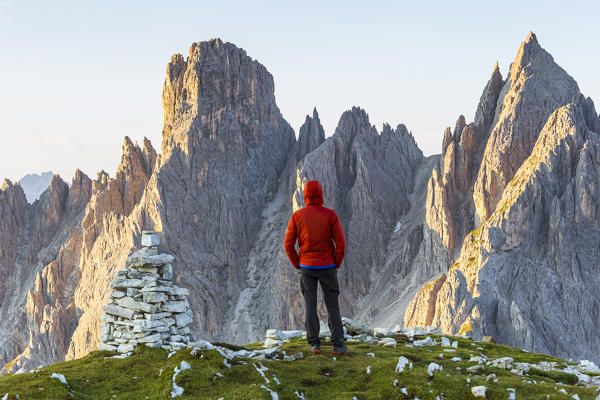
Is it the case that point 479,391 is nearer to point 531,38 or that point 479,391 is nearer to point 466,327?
point 466,327

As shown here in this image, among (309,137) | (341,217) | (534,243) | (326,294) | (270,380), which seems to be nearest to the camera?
(270,380)

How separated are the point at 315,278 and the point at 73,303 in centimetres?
Answer: 13141

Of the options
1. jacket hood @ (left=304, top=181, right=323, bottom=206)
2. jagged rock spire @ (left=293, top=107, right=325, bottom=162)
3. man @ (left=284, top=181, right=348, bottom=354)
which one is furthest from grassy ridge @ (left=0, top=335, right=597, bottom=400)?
jagged rock spire @ (left=293, top=107, right=325, bottom=162)

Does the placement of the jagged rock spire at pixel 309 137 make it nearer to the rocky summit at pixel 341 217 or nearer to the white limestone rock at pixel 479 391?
the rocky summit at pixel 341 217

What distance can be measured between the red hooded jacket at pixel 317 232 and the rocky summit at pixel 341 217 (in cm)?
5815

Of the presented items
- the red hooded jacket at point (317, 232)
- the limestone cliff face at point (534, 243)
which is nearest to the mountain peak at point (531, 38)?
the limestone cliff face at point (534, 243)

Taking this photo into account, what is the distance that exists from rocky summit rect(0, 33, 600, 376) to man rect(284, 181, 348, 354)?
57449 millimetres

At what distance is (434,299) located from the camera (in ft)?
277

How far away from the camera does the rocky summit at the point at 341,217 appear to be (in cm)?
8181

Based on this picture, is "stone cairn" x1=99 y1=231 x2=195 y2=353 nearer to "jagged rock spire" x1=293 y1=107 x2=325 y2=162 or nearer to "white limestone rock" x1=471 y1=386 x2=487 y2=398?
"white limestone rock" x1=471 y1=386 x2=487 y2=398

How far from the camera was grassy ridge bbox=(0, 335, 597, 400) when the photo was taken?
12516 millimetres

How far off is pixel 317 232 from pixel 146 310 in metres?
7.16

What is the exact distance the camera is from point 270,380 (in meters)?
13.7

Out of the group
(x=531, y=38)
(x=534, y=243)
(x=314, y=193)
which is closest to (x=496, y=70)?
(x=531, y=38)
